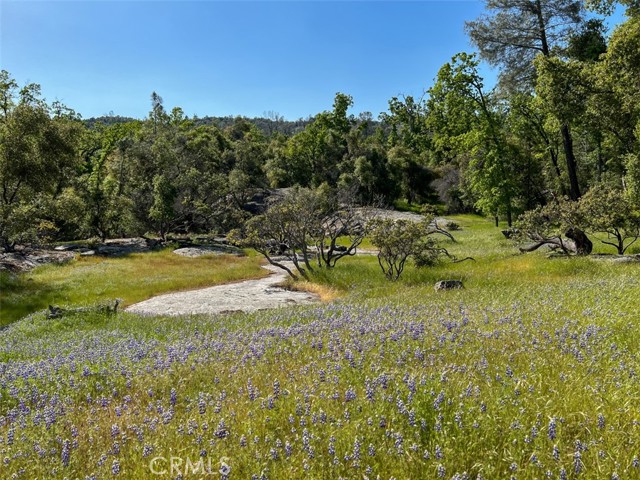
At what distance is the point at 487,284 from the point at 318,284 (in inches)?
382

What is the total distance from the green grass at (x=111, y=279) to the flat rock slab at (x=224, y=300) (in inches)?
84.8

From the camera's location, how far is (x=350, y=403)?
4.36 metres

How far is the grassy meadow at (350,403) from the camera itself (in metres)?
3.58

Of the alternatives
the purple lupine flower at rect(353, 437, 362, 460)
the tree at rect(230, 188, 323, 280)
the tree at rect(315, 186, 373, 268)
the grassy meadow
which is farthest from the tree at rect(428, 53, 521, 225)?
the purple lupine flower at rect(353, 437, 362, 460)

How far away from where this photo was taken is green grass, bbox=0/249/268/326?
21859mm

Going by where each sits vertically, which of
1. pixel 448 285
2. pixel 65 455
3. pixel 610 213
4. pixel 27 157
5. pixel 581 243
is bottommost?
pixel 448 285

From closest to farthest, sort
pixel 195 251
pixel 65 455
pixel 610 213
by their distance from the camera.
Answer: pixel 65 455
pixel 610 213
pixel 195 251

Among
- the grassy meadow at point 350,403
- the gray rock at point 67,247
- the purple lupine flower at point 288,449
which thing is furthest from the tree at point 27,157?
the purple lupine flower at point 288,449

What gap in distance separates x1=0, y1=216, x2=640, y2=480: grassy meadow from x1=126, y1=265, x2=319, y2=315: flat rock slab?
10.0 metres

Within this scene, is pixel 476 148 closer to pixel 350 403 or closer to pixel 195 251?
pixel 195 251

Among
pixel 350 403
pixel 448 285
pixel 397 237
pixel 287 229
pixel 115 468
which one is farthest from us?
pixel 287 229

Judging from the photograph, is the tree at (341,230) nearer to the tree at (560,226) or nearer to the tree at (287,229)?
the tree at (287,229)

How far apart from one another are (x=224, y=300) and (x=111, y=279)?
10771 millimetres

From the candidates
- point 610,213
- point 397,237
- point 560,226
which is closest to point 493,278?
point 397,237
